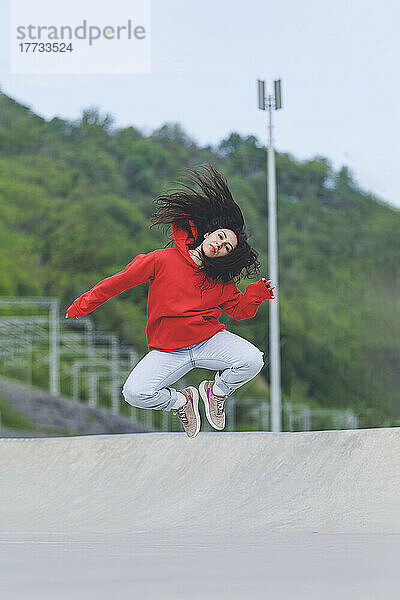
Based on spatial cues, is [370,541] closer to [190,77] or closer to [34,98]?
[190,77]

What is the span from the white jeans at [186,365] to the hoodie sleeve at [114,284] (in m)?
→ 0.52

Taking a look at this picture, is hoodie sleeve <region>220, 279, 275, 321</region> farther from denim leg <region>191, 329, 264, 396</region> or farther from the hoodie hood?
the hoodie hood

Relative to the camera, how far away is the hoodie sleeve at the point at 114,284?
5562mm

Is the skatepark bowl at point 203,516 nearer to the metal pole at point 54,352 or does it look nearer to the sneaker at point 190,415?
the sneaker at point 190,415

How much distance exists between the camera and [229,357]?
585 centimetres

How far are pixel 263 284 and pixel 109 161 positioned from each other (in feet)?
146

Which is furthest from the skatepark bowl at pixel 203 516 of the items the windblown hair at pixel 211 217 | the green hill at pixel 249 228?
the green hill at pixel 249 228

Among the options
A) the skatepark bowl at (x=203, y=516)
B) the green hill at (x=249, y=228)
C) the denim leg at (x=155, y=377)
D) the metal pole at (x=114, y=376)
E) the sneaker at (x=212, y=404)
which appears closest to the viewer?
the skatepark bowl at (x=203, y=516)

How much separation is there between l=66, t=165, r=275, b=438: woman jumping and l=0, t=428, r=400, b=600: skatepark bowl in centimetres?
112

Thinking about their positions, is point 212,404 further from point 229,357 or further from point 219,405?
point 229,357

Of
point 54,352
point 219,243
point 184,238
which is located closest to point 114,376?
point 54,352

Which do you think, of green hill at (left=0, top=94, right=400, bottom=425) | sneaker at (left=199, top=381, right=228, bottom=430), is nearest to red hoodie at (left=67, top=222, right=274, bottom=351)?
sneaker at (left=199, top=381, right=228, bottom=430)

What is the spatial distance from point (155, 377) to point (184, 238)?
0.94 metres

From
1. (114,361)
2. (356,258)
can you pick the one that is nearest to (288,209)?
(356,258)
